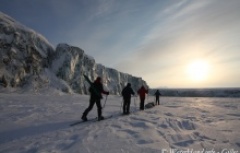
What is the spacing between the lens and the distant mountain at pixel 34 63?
36.7 meters

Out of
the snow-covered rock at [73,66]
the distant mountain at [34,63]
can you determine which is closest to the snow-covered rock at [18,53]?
the distant mountain at [34,63]

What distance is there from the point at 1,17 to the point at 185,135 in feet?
144

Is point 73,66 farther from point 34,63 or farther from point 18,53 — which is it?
point 18,53

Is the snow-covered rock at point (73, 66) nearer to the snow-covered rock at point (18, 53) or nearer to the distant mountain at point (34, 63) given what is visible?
the distant mountain at point (34, 63)

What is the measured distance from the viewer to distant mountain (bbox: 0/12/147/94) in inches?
1445

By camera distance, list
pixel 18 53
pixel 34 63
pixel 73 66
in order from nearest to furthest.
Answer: pixel 18 53, pixel 34 63, pixel 73 66

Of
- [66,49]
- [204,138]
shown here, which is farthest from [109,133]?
[66,49]

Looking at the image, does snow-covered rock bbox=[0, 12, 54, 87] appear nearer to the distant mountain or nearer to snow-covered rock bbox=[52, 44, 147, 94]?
Answer: the distant mountain

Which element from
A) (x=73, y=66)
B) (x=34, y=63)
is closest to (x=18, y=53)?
(x=34, y=63)

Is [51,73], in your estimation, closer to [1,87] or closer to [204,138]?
[1,87]

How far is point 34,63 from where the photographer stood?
4197cm

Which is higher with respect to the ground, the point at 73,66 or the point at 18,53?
the point at 18,53

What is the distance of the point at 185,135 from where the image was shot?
7012 mm

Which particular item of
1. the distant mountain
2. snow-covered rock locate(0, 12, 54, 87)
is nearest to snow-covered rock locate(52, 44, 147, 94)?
the distant mountain
